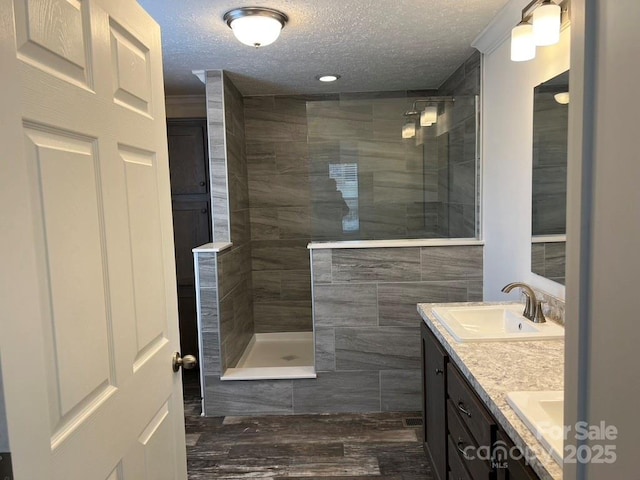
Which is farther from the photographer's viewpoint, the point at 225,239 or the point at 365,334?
the point at 225,239

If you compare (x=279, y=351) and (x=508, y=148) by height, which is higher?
(x=508, y=148)

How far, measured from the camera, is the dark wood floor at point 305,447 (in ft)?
8.04

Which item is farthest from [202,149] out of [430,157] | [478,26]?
[478,26]

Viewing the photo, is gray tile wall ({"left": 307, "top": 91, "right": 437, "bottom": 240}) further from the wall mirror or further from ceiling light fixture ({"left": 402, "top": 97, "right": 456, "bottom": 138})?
the wall mirror

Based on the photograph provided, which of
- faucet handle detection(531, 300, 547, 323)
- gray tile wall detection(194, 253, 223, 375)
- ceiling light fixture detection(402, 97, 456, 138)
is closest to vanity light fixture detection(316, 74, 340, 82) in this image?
ceiling light fixture detection(402, 97, 456, 138)

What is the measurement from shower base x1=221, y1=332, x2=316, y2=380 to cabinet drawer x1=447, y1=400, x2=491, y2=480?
1.42m

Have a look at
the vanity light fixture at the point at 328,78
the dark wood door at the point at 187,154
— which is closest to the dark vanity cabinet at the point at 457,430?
the vanity light fixture at the point at 328,78

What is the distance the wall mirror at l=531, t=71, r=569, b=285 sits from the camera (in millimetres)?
1863

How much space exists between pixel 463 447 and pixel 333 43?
2.25 metres

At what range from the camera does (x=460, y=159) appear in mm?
3197

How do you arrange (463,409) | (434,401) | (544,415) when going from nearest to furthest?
1. (544,415)
2. (463,409)
3. (434,401)

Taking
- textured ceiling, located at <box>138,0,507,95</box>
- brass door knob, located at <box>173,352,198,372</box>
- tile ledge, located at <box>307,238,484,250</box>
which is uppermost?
textured ceiling, located at <box>138,0,507,95</box>

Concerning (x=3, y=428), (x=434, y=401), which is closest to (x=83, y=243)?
(x=3, y=428)

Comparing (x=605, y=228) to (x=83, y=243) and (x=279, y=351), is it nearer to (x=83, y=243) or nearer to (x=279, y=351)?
(x=83, y=243)
